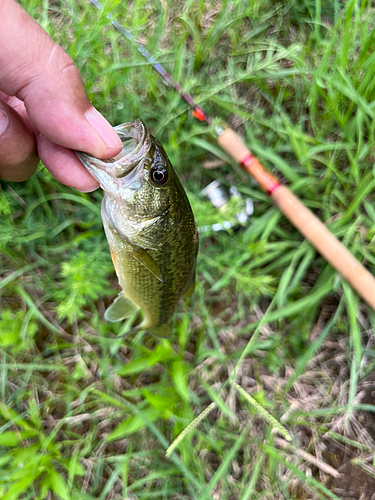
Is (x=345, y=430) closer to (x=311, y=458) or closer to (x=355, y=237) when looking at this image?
(x=311, y=458)

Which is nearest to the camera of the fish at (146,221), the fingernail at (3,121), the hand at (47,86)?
the hand at (47,86)

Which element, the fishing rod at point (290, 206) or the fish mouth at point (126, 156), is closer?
the fish mouth at point (126, 156)

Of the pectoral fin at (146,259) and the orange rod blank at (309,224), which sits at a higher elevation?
the pectoral fin at (146,259)

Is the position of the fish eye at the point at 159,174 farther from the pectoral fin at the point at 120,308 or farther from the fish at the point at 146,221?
the pectoral fin at the point at 120,308

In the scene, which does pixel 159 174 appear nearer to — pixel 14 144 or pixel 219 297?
pixel 14 144

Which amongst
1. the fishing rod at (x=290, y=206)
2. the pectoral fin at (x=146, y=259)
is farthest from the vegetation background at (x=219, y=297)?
the pectoral fin at (x=146, y=259)

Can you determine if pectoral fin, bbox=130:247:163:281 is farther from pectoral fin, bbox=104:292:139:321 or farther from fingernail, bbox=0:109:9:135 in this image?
fingernail, bbox=0:109:9:135
